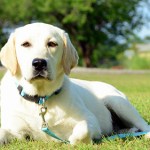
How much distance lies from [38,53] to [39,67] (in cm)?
16

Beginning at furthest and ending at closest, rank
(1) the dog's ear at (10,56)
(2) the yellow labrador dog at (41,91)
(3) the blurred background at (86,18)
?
(3) the blurred background at (86,18)
(1) the dog's ear at (10,56)
(2) the yellow labrador dog at (41,91)

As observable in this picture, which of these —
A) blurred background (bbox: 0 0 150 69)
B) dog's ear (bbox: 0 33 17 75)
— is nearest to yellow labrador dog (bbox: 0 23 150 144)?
dog's ear (bbox: 0 33 17 75)

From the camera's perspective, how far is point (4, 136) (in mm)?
5461

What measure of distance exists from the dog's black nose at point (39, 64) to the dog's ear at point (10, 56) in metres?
0.37

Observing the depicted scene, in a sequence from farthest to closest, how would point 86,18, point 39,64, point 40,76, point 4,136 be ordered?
point 86,18 < point 4,136 < point 40,76 < point 39,64

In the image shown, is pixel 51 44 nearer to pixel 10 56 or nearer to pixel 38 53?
pixel 38 53

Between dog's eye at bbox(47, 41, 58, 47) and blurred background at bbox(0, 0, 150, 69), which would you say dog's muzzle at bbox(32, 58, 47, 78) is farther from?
blurred background at bbox(0, 0, 150, 69)

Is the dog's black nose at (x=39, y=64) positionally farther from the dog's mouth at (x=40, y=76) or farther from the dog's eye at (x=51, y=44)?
the dog's eye at (x=51, y=44)

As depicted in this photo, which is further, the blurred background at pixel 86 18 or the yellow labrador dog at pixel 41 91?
the blurred background at pixel 86 18

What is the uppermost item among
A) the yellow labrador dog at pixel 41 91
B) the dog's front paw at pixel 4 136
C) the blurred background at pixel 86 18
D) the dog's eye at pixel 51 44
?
the dog's eye at pixel 51 44

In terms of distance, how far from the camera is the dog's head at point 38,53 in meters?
5.11

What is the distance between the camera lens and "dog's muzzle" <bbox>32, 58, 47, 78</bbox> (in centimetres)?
504

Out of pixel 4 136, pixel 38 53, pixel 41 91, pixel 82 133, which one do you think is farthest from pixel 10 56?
pixel 82 133

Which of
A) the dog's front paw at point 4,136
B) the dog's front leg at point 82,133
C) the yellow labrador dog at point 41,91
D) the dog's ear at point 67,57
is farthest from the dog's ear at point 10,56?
the dog's front leg at point 82,133
